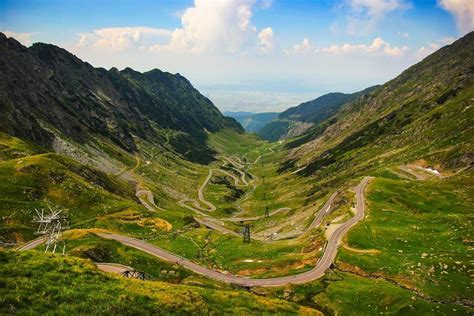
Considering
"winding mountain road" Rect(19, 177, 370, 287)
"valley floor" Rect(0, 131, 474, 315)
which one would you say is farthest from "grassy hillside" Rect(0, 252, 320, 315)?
"winding mountain road" Rect(19, 177, 370, 287)

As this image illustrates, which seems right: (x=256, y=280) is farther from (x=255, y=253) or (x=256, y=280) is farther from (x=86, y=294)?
(x=86, y=294)

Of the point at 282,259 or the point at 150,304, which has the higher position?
the point at 150,304

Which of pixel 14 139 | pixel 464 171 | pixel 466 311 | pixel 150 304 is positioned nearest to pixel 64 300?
pixel 150 304

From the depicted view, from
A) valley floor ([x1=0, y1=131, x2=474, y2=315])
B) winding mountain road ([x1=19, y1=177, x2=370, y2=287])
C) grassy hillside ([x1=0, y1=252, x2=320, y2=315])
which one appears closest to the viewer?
grassy hillside ([x1=0, y1=252, x2=320, y2=315])

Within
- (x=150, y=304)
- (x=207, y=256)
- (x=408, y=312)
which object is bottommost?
(x=207, y=256)

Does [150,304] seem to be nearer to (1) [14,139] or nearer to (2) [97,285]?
(2) [97,285]

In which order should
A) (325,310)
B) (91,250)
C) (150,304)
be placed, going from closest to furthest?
(150,304), (325,310), (91,250)

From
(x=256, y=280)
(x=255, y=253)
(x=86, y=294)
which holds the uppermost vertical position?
(x=86, y=294)

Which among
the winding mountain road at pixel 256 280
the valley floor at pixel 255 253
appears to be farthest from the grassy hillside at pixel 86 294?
the winding mountain road at pixel 256 280

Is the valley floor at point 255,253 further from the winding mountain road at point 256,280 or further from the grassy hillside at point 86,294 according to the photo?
the winding mountain road at point 256,280

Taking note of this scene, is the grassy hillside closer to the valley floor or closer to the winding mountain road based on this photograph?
the valley floor

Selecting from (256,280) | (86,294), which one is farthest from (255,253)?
(86,294)
